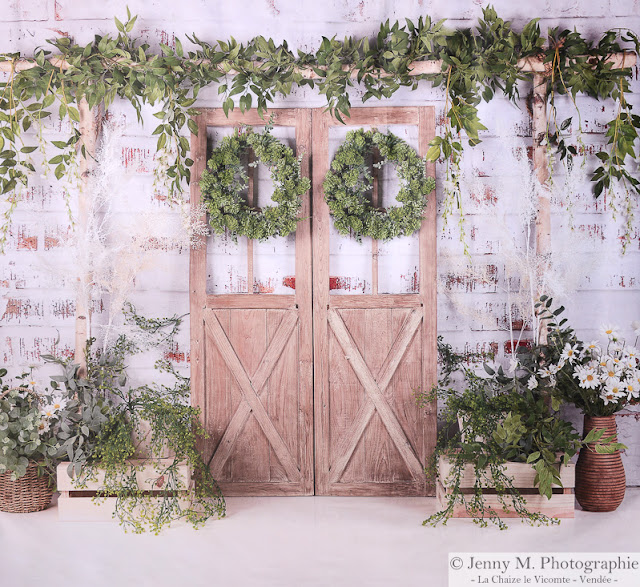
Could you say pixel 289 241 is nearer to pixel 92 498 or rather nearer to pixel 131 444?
pixel 131 444

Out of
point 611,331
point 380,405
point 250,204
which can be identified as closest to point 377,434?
point 380,405

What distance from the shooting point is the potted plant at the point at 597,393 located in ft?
8.98

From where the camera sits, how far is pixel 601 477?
279 centimetres

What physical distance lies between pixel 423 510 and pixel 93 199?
2369mm

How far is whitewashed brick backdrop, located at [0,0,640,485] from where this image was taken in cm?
308

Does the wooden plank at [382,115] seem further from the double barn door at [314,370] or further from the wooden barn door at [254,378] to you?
the wooden barn door at [254,378]

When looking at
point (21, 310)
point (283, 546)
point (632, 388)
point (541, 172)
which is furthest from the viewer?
point (21, 310)

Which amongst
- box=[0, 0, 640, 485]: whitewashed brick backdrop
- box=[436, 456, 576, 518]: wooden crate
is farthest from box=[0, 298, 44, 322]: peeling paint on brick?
box=[436, 456, 576, 518]: wooden crate

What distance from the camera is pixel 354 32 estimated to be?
3.08m

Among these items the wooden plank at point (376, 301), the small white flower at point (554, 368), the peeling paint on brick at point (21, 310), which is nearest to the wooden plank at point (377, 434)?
the wooden plank at point (376, 301)

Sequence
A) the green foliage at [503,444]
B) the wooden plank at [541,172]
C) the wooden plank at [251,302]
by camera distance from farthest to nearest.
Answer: the wooden plank at [251,302], the wooden plank at [541,172], the green foliage at [503,444]

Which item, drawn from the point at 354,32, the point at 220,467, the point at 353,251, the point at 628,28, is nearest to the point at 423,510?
the point at 220,467

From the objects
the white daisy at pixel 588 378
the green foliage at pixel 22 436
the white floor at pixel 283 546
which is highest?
the white daisy at pixel 588 378

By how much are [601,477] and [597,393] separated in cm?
41
